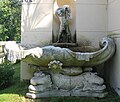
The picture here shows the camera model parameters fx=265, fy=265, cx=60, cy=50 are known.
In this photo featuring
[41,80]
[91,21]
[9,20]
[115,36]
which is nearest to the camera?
[41,80]

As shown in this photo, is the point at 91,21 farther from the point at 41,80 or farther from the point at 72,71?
the point at 41,80

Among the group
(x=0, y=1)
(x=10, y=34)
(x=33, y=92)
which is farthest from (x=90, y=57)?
(x=10, y=34)

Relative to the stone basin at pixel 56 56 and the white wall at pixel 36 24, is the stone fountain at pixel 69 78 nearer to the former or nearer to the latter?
the stone basin at pixel 56 56

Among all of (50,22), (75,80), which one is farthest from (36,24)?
(75,80)

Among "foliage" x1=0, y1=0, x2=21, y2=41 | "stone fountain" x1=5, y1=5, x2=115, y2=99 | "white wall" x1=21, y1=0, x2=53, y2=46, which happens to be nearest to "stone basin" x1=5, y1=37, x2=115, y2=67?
"stone fountain" x1=5, y1=5, x2=115, y2=99

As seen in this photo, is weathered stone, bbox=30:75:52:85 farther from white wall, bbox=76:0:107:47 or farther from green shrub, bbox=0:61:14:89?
white wall, bbox=76:0:107:47

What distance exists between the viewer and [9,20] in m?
19.9

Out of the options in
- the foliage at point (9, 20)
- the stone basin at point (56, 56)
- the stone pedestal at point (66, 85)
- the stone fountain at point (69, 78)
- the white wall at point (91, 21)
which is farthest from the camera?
the foliage at point (9, 20)

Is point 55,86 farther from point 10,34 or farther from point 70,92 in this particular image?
point 10,34

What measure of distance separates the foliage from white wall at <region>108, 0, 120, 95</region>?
47.7 ft

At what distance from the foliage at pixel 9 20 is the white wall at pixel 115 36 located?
47.7 ft

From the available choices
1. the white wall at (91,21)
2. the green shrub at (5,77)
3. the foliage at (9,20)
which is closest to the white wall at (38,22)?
the white wall at (91,21)

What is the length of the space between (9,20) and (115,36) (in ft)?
52.6

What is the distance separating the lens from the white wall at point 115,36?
453cm
